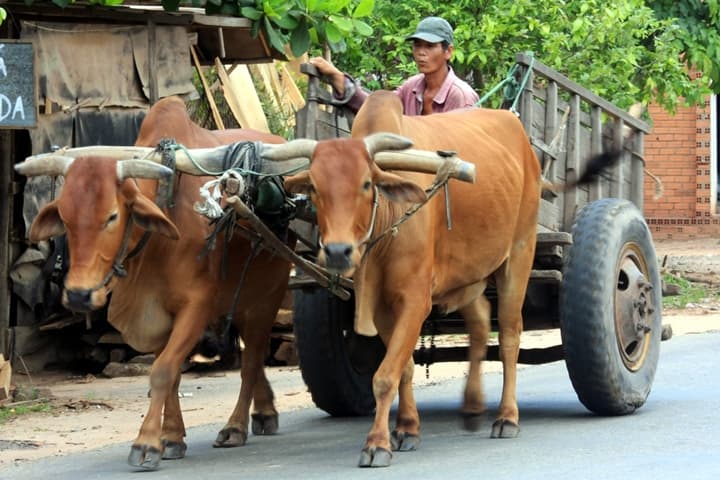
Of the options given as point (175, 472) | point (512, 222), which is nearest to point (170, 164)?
point (175, 472)

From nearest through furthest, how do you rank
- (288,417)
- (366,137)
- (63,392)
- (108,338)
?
(366,137), (288,417), (63,392), (108,338)

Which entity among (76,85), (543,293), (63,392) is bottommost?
(63,392)

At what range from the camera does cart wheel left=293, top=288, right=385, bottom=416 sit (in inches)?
318

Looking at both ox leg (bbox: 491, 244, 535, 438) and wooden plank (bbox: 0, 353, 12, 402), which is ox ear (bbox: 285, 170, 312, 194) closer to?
ox leg (bbox: 491, 244, 535, 438)

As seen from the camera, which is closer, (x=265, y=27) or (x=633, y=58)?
(x=265, y=27)

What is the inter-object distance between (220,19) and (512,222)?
3.22 metres

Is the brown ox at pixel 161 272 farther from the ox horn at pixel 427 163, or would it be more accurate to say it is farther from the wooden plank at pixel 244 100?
the wooden plank at pixel 244 100

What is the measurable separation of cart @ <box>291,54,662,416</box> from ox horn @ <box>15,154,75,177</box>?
4.58 ft

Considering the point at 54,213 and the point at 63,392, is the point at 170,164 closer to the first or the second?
the point at 54,213

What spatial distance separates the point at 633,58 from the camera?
1314cm

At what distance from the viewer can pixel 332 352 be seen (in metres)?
8.10

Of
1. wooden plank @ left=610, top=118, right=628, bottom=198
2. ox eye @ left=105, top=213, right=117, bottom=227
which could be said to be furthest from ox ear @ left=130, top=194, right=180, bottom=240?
wooden plank @ left=610, top=118, right=628, bottom=198

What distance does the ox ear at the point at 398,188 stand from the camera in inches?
250

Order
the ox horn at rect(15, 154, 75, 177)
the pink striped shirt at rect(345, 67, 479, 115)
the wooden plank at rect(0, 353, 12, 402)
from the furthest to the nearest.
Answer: the wooden plank at rect(0, 353, 12, 402)
the pink striped shirt at rect(345, 67, 479, 115)
the ox horn at rect(15, 154, 75, 177)
